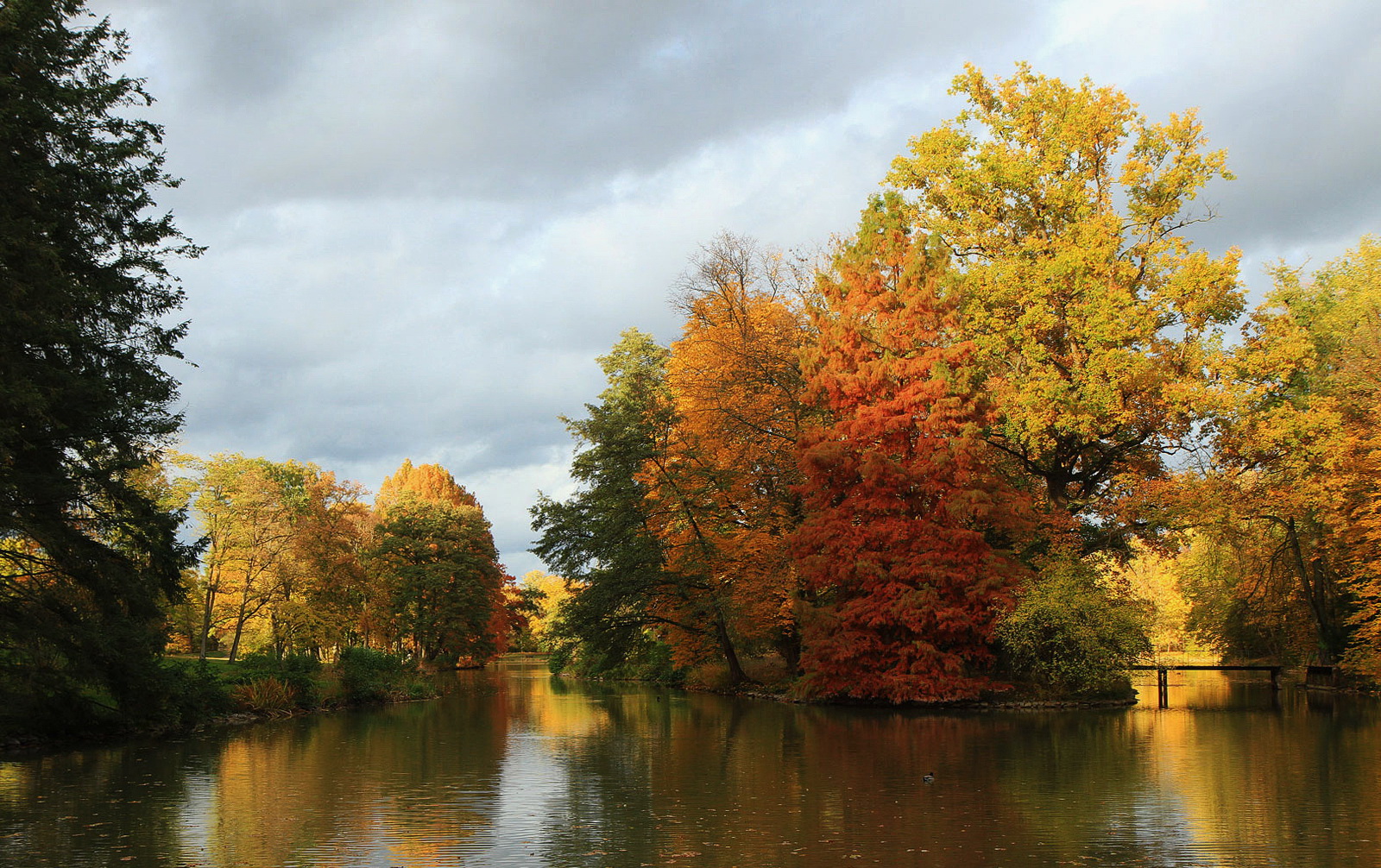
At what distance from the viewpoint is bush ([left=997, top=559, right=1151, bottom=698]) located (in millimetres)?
26875

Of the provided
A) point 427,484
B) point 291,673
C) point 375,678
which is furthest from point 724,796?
point 427,484

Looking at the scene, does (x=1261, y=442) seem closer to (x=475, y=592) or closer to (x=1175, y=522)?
(x=1175, y=522)

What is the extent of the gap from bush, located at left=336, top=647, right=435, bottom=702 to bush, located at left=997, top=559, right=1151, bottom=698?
824 inches

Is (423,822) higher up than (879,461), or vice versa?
(879,461)

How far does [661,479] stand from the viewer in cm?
3616

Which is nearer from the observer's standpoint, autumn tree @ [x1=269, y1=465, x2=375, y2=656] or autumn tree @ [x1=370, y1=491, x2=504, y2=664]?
autumn tree @ [x1=269, y1=465, x2=375, y2=656]

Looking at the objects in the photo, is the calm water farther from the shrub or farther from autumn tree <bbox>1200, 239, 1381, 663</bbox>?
autumn tree <bbox>1200, 239, 1381, 663</bbox>

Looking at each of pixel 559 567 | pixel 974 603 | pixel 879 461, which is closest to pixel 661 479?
pixel 559 567

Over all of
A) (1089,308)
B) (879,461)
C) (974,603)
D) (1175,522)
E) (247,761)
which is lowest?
(247,761)

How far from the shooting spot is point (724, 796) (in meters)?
13.3

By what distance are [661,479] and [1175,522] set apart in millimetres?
16698

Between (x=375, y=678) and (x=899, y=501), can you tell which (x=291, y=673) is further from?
(x=899, y=501)

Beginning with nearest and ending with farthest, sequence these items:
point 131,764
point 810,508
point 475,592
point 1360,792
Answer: point 1360,792, point 131,764, point 810,508, point 475,592

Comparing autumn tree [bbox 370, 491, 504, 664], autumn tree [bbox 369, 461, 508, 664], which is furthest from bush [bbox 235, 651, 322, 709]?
autumn tree [bbox 370, 491, 504, 664]
